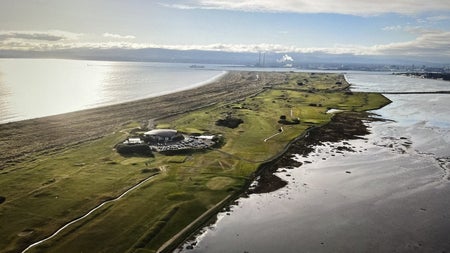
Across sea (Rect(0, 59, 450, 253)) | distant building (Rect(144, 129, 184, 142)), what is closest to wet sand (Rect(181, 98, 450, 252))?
sea (Rect(0, 59, 450, 253))

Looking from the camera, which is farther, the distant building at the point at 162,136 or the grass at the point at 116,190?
the distant building at the point at 162,136

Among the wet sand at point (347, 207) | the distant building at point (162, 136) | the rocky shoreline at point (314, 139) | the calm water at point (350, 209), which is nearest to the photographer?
the calm water at point (350, 209)

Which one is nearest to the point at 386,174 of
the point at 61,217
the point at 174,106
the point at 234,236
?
the point at 234,236

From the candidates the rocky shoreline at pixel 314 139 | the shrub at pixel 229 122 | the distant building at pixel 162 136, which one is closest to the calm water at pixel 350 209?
the rocky shoreline at pixel 314 139

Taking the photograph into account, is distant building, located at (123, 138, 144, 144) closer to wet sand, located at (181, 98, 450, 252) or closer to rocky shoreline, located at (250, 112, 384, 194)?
rocky shoreline, located at (250, 112, 384, 194)

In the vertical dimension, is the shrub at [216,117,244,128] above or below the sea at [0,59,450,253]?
above

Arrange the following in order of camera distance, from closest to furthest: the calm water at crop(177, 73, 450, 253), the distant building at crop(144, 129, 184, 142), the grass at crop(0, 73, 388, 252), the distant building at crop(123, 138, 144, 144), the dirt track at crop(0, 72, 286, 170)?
the grass at crop(0, 73, 388, 252) < the calm water at crop(177, 73, 450, 253) < the distant building at crop(123, 138, 144, 144) < the dirt track at crop(0, 72, 286, 170) < the distant building at crop(144, 129, 184, 142)

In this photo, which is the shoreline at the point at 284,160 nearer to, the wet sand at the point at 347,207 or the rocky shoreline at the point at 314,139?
the rocky shoreline at the point at 314,139

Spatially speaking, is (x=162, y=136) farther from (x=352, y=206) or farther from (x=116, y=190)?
(x=352, y=206)
